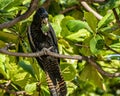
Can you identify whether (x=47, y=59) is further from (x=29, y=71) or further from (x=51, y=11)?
(x=51, y=11)

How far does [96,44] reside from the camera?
1254mm

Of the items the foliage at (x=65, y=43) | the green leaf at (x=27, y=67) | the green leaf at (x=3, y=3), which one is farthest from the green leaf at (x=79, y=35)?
the green leaf at (x=3, y=3)

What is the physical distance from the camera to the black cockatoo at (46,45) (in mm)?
1076

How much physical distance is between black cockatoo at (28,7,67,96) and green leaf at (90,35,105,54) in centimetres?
17

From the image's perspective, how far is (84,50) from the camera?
4.51 feet

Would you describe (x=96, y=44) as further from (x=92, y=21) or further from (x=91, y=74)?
(x=91, y=74)

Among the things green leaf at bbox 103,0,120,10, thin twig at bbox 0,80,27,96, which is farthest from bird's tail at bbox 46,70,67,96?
thin twig at bbox 0,80,27,96

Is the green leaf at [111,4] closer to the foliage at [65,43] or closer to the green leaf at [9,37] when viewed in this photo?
the foliage at [65,43]

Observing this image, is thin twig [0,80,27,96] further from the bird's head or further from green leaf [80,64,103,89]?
the bird's head

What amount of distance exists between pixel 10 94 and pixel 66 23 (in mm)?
319

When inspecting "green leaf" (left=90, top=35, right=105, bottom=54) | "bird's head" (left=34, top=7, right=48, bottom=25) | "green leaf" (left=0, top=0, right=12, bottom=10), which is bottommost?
"green leaf" (left=90, top=35, right=105, bottom=54)

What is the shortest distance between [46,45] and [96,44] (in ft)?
0.69

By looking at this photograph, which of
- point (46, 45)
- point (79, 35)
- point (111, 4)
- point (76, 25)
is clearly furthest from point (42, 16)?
point (79, 35)

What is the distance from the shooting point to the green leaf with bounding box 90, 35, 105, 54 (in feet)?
4.10
